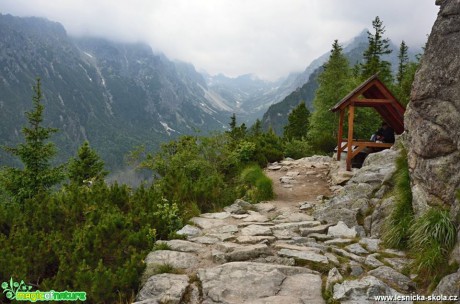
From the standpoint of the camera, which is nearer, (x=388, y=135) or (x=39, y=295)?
(x=39, y=295)

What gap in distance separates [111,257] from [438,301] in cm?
514

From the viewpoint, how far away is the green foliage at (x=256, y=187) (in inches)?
466


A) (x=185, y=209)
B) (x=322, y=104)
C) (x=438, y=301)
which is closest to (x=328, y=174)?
(x=185, y=209)

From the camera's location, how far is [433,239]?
5422mm

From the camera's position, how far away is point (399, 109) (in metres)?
14.1

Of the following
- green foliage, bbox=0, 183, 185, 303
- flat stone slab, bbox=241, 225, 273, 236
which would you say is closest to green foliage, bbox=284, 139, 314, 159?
flat stone slab, bbox=241, 225, 273, 236

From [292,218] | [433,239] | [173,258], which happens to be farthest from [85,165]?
[433,239]

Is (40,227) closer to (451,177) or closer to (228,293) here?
(228,293)

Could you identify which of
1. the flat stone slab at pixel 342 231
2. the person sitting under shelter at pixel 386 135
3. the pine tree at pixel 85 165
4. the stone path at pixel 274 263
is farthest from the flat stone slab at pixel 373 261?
the pine tree at pixel 85 165

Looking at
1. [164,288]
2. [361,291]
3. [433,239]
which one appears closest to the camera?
[361,291]

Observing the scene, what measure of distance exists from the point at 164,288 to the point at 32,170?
52.3 feet

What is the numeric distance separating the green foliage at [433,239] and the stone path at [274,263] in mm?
329

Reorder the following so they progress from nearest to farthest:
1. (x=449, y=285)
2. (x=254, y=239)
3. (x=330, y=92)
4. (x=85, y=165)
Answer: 1. (x=449, y=285)
2. (x=254, y=239)
3. (x=85, y=165)
4. (x=330, y=92)

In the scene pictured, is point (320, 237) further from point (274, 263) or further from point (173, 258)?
point (173, 258)
